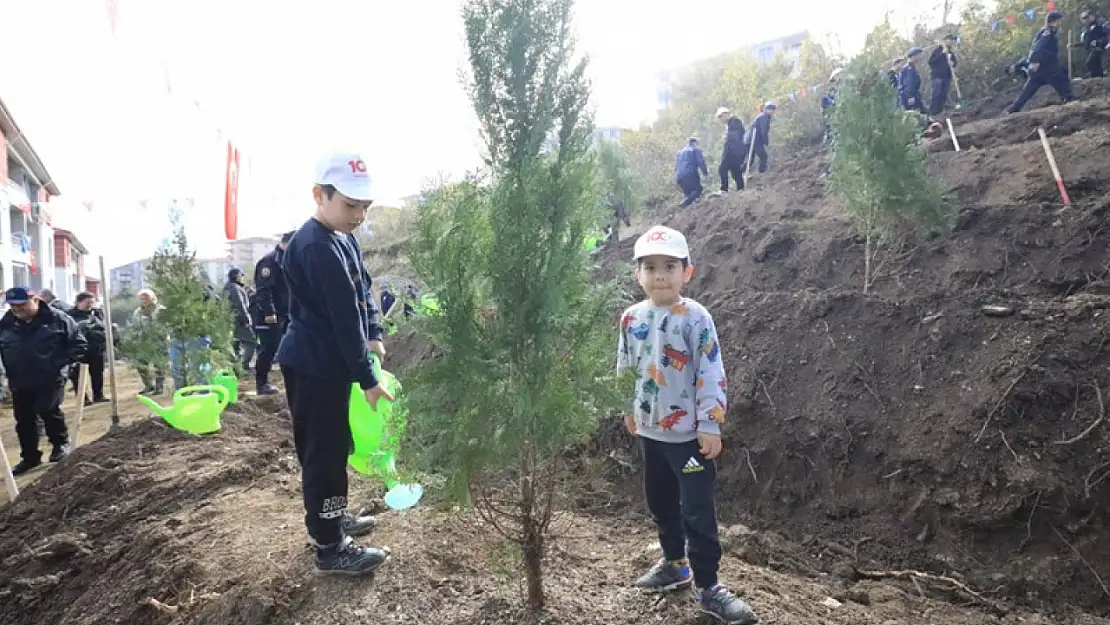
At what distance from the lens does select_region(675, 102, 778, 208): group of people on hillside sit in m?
12.4

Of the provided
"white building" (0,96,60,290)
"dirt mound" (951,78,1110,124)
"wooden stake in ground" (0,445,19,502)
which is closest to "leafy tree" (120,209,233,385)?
"wooden stake in ground" (0,445,19,502)

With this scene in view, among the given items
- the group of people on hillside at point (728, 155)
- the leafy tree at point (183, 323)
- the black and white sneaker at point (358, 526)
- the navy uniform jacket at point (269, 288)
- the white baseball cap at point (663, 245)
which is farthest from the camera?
the group of people on hillside at point (728, 155)

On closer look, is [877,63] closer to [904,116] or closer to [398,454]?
[904,116]

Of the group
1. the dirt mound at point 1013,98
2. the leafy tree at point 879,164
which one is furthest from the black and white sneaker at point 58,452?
the dirt mound at point 1013,98

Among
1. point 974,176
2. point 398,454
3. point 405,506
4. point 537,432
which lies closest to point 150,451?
point 405,506

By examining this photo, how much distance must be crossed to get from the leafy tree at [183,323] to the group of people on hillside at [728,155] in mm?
9196

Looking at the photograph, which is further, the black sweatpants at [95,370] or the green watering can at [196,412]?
the black sweatpants at [95,370]

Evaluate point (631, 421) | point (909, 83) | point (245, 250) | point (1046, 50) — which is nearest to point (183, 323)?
point (631, 421)

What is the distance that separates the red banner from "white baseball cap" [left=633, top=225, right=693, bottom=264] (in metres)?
8.61

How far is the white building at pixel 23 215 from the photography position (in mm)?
22438

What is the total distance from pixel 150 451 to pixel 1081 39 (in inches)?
674

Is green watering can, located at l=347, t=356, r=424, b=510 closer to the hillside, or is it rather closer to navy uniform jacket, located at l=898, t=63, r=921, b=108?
the hillside

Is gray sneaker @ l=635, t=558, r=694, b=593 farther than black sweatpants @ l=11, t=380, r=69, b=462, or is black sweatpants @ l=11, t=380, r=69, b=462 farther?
black sweatpants @ l=11, t=380, r=69, b=462

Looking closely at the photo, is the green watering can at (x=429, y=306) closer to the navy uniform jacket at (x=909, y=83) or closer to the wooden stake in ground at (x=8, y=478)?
the wooden stake in ground at (x=8, y=478)
